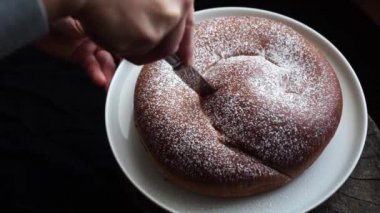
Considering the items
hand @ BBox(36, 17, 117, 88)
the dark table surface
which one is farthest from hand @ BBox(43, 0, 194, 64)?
the dark table surface

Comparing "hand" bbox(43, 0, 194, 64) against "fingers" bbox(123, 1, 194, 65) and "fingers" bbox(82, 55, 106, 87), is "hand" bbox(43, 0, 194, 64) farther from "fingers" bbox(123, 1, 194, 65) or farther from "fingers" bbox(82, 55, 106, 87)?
"fingers" bbox(82, 55, 106, 87)

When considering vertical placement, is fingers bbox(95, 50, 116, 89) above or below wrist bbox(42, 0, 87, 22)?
below

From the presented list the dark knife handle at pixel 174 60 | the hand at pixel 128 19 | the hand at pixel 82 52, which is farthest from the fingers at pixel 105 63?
the hand at pixel 128 19

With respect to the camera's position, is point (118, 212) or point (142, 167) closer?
point (142, 167)

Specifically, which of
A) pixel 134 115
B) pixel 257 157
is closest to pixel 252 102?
pixel 257 157

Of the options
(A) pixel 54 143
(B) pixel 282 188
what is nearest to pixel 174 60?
(B) pixel 282 188

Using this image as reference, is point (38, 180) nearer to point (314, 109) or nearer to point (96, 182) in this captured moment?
point (96, 182)
